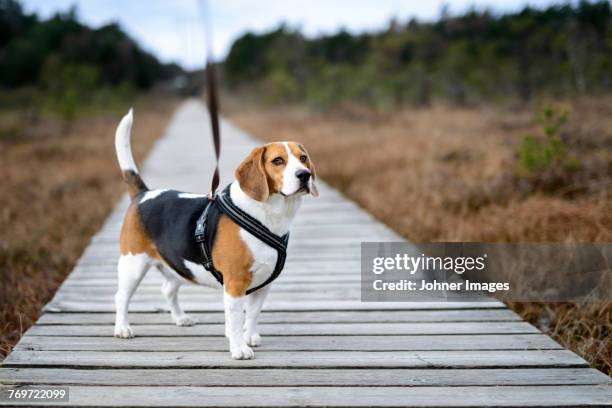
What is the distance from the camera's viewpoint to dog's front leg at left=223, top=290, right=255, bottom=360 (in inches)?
105

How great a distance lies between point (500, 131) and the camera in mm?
12078

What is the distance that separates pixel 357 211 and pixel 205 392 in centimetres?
441

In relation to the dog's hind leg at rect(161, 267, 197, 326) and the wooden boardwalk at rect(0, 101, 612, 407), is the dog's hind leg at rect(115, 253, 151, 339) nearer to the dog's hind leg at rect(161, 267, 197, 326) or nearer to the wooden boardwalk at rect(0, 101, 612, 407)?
the wooden boardwalk at rect(0, 101, 612, 407)

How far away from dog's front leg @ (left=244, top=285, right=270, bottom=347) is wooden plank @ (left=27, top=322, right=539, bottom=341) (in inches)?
8.2

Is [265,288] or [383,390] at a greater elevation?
[265,288]

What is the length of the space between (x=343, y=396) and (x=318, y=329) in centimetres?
82

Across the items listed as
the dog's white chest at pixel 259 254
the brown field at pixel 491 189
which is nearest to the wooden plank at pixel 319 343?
the brown field at pixel 491 189

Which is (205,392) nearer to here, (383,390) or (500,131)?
(383,390)

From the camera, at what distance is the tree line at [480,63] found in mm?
18094

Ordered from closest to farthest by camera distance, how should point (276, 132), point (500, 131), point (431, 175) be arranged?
point (431, 175) < point (500, 131) < point (276, 132)

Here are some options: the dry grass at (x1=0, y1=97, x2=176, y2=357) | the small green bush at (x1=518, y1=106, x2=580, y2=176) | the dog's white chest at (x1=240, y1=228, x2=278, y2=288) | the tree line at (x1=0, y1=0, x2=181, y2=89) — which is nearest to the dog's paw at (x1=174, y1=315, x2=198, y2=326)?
the dog's white chest at (x1=240, y1=228, x2=278, y2=288)

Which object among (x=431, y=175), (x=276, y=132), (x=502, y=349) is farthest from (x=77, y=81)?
(x=502, y=349)

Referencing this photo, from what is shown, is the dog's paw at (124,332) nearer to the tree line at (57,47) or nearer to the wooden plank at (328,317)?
the wooden plank at (328,317)

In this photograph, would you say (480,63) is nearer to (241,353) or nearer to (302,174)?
(302,174)
